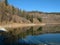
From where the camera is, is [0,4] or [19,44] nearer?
[19,44]

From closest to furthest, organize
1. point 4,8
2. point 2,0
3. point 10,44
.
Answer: point 10,44
point 4,8
point 2,0

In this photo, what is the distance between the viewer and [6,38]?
24.3 metres

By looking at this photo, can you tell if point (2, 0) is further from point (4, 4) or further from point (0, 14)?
point (0, 14)

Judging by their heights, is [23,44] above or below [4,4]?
below

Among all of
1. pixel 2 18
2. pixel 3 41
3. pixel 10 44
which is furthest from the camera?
pixel 2 18

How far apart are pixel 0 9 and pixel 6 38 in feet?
224

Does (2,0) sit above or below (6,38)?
above

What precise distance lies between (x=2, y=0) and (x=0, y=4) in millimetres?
7110

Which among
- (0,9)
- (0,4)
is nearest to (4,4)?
(0,4)

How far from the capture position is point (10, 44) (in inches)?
826

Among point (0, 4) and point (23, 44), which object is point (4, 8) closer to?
point (0, 4)

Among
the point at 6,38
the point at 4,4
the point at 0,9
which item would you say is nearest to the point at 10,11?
the point at 4,4

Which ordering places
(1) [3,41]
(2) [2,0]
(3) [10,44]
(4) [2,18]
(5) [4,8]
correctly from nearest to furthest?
(3) [10,44] → (1) [3,41] → (4) [2,18] → (5) [4,8] → (2) [2,0]

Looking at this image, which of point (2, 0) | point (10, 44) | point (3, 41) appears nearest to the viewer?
point (10, 44)
